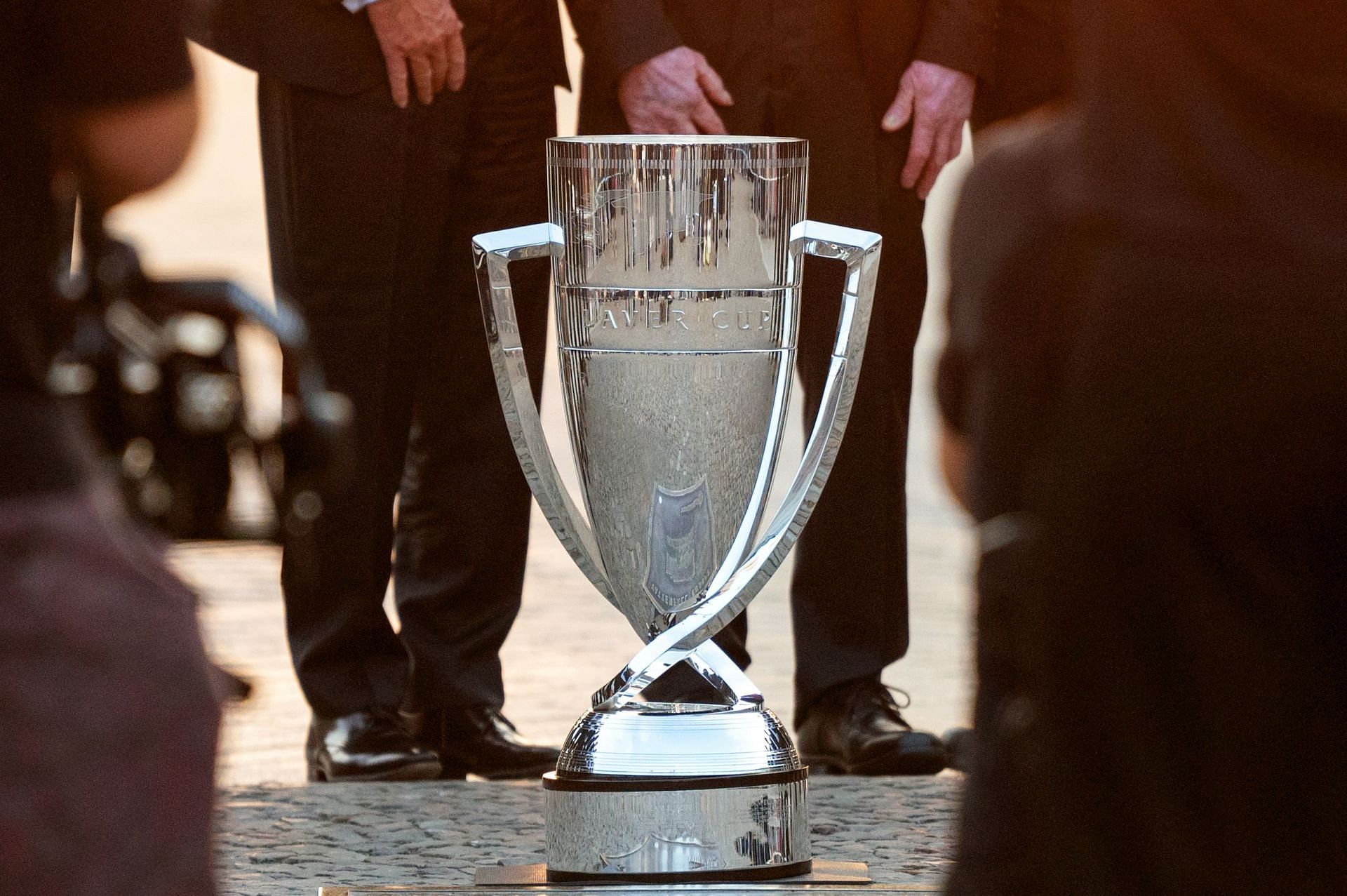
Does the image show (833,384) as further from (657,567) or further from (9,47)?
(9,47)

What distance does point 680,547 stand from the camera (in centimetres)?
203

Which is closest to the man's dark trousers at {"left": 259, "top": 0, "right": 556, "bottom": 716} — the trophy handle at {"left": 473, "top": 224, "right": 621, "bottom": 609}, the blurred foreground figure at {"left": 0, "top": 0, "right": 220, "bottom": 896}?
the trophy handle at {"left": 473, "top": 224, "right": 621, "bottom": 609}

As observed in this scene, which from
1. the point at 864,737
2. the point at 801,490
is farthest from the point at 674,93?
the point at 864,737

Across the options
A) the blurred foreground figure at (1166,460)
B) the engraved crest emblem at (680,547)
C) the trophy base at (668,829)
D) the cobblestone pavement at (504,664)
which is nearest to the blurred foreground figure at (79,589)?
the cobblestone pavement at (504,664)

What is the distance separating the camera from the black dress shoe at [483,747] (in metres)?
2.52

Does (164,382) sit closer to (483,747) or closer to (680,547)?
(680,547)

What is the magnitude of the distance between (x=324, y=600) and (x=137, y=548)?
4.97 ft

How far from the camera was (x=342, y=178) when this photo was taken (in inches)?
96.4

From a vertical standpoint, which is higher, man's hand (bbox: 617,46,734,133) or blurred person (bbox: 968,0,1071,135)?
blurred person (bbox: 968,0,1071,135)

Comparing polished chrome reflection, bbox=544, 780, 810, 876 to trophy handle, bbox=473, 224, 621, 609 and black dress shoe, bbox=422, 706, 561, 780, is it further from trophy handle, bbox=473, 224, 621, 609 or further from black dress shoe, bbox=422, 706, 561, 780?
black dress shoe, bbox=422, 706, 561, 780

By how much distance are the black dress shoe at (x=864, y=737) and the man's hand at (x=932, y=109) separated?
0.72 meters

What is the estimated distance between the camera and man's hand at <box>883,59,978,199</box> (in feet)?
8.49

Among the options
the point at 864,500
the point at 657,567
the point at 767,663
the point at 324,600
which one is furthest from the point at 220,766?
the point at 767,663

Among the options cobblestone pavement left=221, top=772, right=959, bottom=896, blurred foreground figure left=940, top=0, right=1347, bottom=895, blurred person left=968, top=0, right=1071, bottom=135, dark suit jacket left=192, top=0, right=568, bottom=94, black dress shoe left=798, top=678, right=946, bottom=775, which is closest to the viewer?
blurred foreground figure left=940, top=0, right=1347, bottom=895
